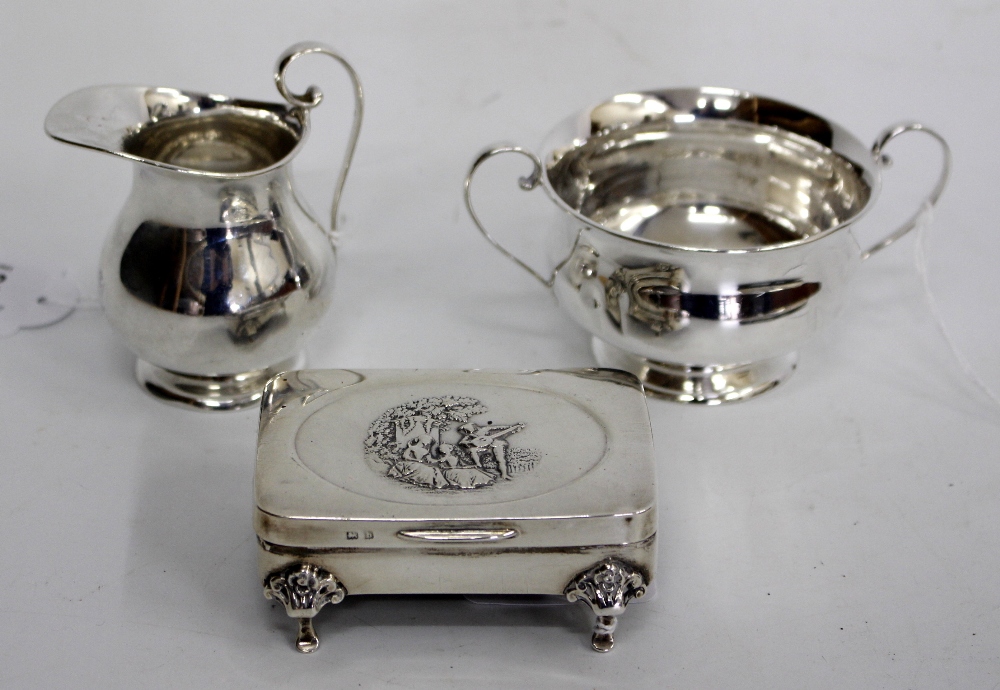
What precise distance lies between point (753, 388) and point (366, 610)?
Result: 63 centimetres

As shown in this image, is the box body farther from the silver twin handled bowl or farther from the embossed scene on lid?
the silver twin handled bowl

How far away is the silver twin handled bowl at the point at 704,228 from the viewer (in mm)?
1440

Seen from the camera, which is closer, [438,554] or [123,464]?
[438,554]

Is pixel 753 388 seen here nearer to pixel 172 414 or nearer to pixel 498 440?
pixel 498 440

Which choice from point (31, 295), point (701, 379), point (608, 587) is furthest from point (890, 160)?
point (31, 295)

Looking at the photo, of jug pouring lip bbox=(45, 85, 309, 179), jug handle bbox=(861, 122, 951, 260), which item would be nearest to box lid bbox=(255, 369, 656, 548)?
jug pouring lip bbox=(45, 85, 309, 179)

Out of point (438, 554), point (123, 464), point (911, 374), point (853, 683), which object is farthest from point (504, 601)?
point (911, 374)

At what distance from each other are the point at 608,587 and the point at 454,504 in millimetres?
174

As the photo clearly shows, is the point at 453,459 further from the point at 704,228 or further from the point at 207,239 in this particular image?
the point at 704,228

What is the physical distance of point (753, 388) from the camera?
160 centimetres

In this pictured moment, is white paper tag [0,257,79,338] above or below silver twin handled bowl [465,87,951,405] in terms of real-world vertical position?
below

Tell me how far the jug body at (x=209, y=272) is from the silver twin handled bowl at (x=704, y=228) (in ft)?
0.88

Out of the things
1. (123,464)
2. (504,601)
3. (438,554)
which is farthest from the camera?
(123,464)

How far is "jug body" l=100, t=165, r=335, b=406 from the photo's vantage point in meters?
1.42
